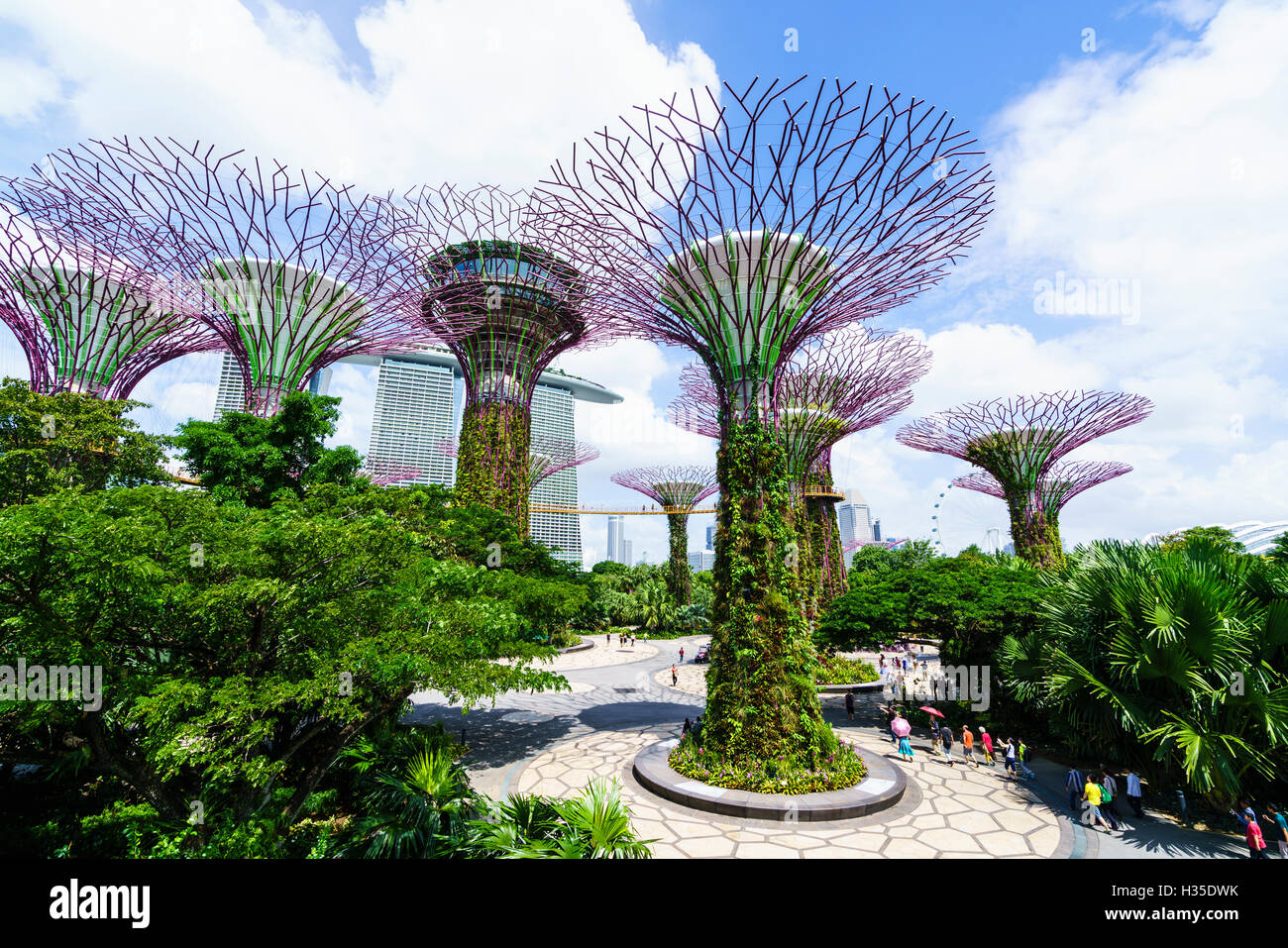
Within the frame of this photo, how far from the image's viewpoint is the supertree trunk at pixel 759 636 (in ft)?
34.7

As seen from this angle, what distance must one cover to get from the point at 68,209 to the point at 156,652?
14.7 m

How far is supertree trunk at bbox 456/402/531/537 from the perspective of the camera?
2138cm

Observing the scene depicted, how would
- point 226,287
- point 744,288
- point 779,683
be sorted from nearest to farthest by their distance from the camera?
point 779,683 → point 744,288 → point 226,287

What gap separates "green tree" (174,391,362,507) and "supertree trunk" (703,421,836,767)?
370 inches

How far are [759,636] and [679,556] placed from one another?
3300 centimetres

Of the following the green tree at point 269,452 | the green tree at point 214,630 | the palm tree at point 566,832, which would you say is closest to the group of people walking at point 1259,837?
the palm tree at point 566,832

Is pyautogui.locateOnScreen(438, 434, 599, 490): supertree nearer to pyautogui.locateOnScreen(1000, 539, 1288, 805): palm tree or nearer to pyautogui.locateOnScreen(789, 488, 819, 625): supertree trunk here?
pyautogui.locateOnScreen(789, 488, 819, 625): supertree trunk

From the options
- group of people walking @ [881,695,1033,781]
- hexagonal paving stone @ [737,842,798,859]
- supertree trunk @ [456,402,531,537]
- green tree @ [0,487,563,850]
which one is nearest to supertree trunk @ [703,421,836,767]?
hexagonal paving stone @ [737,842,798,859]

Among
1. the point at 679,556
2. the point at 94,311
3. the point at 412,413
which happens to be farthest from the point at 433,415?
the point at 94,311

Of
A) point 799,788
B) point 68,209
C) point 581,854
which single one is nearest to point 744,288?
point 799,788

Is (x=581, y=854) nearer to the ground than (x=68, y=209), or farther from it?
nearer to the ground
